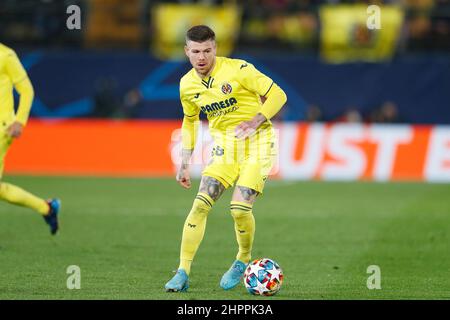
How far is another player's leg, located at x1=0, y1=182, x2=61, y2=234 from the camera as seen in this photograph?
12.3 metres

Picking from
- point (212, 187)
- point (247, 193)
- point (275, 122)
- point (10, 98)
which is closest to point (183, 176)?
point (212, 187)

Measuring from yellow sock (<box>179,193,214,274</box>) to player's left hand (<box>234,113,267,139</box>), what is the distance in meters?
0.66

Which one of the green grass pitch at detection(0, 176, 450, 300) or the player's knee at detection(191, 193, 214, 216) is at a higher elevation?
the player's knee at detection(191, 193, 214, 216)

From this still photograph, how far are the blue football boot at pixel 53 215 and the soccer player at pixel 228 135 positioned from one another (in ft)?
10.8

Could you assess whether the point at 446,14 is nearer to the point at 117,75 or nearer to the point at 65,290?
the point at 117,75

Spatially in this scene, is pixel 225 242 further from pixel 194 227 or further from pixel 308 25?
pixel 308 25

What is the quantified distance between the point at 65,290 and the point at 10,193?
363 cm

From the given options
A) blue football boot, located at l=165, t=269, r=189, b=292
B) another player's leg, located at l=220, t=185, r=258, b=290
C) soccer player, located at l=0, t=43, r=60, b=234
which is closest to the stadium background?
soccer player, located at l=0, t=43, r=60, b=234

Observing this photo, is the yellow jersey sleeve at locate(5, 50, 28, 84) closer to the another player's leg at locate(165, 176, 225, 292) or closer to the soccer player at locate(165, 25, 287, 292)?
the soccer player at locate(165, 25, 287, 292)

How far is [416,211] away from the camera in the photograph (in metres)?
16.4

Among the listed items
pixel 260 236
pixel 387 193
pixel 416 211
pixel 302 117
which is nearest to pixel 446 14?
pixel 302 117

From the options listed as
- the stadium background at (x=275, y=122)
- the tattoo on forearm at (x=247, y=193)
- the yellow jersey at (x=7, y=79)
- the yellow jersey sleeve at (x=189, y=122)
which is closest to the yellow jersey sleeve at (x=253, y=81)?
the yellow jersey sleeve at (x=189, y=122)

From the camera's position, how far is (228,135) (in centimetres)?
973

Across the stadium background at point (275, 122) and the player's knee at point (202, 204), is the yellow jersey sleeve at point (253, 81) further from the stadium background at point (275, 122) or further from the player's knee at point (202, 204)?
the stadium background at point (275, 122)
